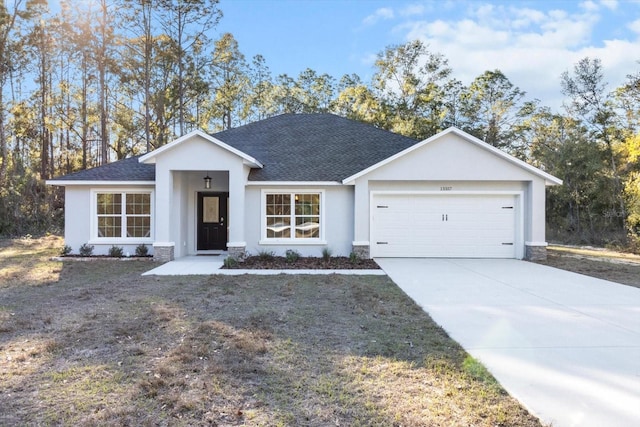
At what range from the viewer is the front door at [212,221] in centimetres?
1384

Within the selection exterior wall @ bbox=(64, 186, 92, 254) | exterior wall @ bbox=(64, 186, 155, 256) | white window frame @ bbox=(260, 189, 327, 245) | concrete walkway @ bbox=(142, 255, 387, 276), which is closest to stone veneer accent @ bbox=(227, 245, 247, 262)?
concrete walkway @ bbox=(142, 255, 387, 276)

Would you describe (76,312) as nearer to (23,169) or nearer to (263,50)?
(23,169)

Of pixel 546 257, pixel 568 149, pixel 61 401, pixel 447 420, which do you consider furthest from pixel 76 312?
pixel 568 149

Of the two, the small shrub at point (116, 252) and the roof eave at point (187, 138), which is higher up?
the roof eave at point (187, 138)

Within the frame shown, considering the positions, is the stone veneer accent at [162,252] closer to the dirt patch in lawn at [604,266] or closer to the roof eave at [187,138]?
the roof eave at [187,138]

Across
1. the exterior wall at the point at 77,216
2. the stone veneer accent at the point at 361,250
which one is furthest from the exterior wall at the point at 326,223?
the exterior wall at the point at 77,216

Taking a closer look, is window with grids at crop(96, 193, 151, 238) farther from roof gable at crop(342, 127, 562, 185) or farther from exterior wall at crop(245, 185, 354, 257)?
roof gable at crop(342, 127, 562, 185)

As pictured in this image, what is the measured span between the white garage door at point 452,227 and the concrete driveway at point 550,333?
2957 mm

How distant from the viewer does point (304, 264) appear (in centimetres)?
1137

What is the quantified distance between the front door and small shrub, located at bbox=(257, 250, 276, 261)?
215cm

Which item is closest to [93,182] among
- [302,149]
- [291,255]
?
[291,255]

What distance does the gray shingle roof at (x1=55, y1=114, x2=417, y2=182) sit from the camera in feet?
42.4

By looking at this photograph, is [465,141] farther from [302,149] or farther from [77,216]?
[77,216]

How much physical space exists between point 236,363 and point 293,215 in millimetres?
8772
